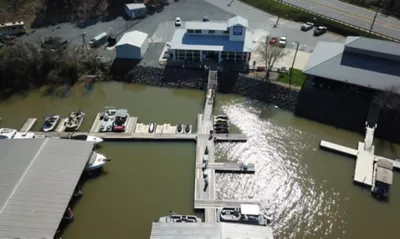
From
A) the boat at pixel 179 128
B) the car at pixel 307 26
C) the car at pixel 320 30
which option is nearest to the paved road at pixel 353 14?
the car at pixel 307 26

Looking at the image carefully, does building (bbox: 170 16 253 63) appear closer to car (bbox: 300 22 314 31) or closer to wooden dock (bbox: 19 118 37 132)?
car (bbox: 300 22 314 31)

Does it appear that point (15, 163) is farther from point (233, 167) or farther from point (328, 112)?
point (328, 112)

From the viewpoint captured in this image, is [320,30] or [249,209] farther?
[320,30]

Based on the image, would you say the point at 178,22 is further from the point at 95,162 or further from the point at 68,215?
the point at 68,215

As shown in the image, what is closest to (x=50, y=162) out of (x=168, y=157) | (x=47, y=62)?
(x=168, y=157)

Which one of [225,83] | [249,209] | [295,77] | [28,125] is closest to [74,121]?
[28,125]

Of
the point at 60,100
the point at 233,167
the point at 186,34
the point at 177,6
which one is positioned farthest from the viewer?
the point at 177,6
